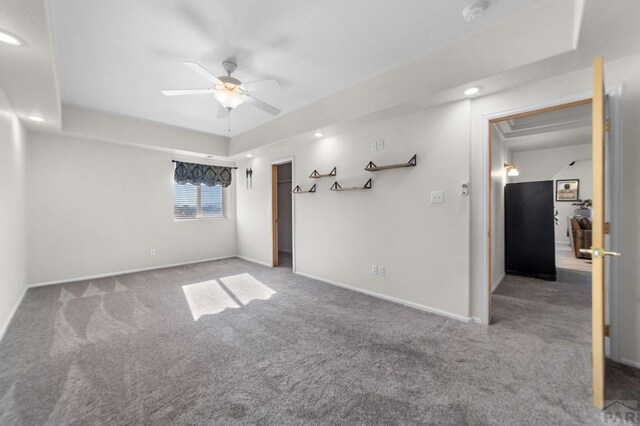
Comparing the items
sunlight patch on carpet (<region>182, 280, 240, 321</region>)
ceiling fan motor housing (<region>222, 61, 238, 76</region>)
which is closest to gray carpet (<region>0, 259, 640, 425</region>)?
sunlight patch on carpet (<region>182, 280, 240, 321</region>)

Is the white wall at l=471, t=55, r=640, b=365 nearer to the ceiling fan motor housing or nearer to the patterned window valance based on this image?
the ceiling fan motor housing

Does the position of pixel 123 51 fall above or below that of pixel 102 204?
above

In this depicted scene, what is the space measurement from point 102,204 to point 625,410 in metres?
6.68

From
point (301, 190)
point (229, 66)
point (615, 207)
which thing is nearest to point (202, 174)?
point (301, 190)

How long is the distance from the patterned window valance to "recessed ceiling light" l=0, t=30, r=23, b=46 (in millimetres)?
3908

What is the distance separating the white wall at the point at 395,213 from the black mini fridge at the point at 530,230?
2661mm

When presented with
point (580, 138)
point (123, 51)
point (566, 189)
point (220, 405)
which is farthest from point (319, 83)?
point (566, 189)

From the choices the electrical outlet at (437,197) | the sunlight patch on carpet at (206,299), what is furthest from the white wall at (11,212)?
the electrical outlet at (437,197)

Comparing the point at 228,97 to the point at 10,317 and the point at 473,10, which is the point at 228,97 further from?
the point at 10,317

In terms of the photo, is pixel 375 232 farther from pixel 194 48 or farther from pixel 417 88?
pixel 194 48

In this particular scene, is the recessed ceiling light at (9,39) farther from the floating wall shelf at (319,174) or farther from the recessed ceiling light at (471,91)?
the recessed ceiling light at (471,91)

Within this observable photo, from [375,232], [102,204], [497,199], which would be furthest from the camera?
[102,204]

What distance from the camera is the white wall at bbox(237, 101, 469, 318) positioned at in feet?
9.48

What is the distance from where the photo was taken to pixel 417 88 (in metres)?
2.76
